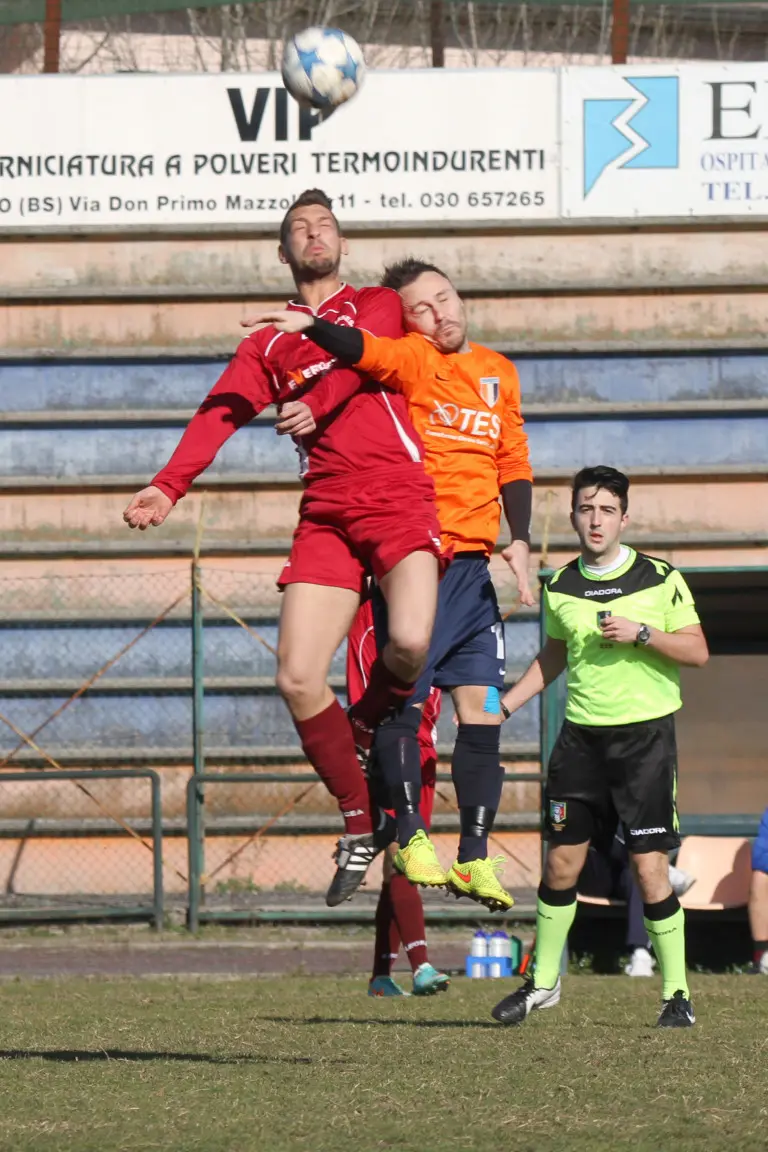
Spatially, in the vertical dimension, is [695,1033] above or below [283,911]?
above

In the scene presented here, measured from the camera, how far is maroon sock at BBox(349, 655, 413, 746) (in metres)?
6.10

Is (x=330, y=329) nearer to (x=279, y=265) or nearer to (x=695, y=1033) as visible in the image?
(x=695, y=1033)

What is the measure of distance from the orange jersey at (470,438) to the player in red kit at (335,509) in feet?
1.79

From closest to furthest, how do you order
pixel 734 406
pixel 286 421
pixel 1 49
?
pixel 286 421 < pixel 734 406 < pixel 1 49

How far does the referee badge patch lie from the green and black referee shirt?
14.2 inches

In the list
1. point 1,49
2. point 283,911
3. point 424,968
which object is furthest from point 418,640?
point 1,49

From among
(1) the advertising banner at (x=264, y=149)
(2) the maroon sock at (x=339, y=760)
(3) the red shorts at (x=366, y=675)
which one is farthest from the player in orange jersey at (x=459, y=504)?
(1) the advertising banner at (x=264, y=149)

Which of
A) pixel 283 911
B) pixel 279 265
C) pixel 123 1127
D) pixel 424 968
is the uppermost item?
pixel 279 265

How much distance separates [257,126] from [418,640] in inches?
370

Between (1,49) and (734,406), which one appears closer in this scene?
(734,406)

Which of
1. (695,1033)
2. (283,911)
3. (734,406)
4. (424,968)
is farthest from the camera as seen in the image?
(734,406)

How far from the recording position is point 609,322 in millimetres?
14156

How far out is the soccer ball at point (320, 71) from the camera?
23.0ft

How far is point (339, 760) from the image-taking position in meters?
6.12
